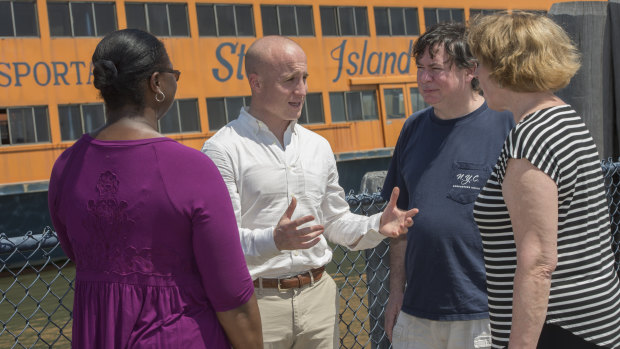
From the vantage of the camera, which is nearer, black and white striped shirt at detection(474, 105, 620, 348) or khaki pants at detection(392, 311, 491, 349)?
black and white striped shirt at detection(474, 105, 620, 348)

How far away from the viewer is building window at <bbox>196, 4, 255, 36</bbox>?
69.5ft

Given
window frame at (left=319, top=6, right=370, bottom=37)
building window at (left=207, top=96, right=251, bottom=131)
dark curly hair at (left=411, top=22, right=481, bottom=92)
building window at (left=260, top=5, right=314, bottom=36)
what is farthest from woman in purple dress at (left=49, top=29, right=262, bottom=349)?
window frame at (left=319, top=6, right=370, bottom=37)

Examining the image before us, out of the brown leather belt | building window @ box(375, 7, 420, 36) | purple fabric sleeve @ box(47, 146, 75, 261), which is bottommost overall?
the brown leather belt

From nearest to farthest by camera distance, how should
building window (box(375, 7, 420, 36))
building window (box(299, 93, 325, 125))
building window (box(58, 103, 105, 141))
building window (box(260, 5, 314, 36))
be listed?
building window (box(58, 103, 105, 141)) < building window (box(260, 5, 314, 36)) < building window (box(299, 93, 325, 125)) < building window (box(375, 7, 420, 36))

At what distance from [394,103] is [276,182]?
21283mm

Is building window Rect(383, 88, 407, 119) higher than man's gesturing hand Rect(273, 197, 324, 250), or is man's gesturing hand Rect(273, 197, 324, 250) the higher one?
building window Rect(383, 88, 407, 119)

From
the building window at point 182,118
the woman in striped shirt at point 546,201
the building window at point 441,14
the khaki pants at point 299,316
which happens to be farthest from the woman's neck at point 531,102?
the building window at point 441,14

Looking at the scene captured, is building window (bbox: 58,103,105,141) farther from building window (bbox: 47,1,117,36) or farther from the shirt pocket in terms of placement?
the shirt pocket

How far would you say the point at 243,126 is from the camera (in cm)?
314

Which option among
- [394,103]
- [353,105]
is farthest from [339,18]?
[394,103]

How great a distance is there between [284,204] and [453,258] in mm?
720

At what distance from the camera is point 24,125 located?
19.2 metres

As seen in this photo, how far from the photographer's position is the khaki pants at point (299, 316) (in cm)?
304

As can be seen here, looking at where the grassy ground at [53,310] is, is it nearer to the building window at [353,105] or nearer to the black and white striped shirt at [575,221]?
the black and white striped shirt at [575,221]
